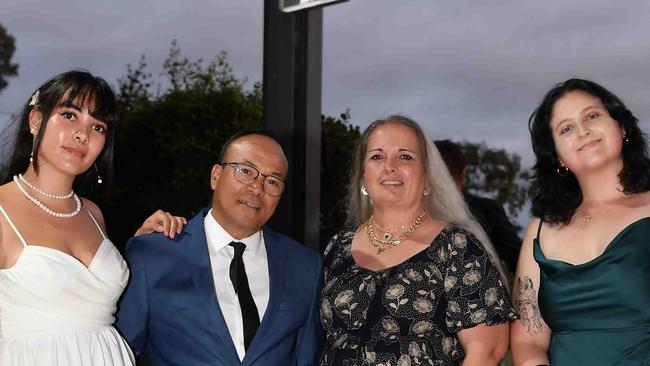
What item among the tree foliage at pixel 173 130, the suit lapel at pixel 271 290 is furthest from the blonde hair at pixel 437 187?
the tree foliage at pixel 173 130

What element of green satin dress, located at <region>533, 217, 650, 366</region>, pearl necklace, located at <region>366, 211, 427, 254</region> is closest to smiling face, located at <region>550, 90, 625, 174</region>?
green satin dress, located at <region>533, 217, 650, 366</region>

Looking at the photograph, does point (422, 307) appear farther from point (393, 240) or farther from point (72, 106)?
point (72, 106)

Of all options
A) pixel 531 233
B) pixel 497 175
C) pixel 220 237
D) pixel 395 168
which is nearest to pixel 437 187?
pixel 395 168

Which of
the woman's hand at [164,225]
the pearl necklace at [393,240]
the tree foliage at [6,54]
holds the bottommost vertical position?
the pearl necklace at [393,240]

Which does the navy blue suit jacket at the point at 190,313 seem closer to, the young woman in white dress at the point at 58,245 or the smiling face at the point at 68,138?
the young woman in white dress at the point at 58,245

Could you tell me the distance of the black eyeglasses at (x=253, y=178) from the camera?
278cm

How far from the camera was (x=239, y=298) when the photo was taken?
2684mm

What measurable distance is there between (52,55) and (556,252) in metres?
2.81

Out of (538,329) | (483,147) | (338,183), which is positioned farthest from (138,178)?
(538,329)

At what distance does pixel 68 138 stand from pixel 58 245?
30 cm

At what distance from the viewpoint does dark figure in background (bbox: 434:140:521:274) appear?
4.21 metres

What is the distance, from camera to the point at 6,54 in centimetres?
430

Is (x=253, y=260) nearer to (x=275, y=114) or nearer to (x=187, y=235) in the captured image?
(x=187, y=235)

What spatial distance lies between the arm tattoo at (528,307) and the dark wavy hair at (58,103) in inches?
52.2
